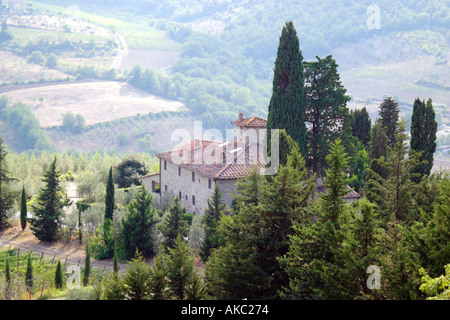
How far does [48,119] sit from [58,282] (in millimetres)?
137766

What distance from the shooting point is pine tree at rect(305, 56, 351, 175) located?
3178 centimetres

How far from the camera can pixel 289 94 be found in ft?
101

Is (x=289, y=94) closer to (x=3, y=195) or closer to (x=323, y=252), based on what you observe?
(x=323, y=252)

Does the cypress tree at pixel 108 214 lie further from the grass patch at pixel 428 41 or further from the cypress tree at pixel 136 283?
the grass patch at pixel 428 41

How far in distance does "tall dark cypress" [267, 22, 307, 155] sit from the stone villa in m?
3.57

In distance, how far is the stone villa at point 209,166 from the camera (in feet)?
112

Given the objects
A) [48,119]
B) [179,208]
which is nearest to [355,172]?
[179,208]

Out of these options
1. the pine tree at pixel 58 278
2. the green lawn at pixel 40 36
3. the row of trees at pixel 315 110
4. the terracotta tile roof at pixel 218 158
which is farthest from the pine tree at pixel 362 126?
the green lawn at pixel 40 36

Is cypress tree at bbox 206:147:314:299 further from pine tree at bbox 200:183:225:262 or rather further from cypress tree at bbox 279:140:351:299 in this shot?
pine tree at bbox 200:183:225:262

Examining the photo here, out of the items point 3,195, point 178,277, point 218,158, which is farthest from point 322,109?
point 3,195

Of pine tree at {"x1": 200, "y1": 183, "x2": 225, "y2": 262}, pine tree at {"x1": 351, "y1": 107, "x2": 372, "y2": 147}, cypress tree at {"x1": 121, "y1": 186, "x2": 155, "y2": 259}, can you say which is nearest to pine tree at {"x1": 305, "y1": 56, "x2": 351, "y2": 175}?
pine tree at {"x1": 200, "y1": 183, "x2": 225, "y2": 262}

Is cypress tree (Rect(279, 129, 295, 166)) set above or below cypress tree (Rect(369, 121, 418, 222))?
above
